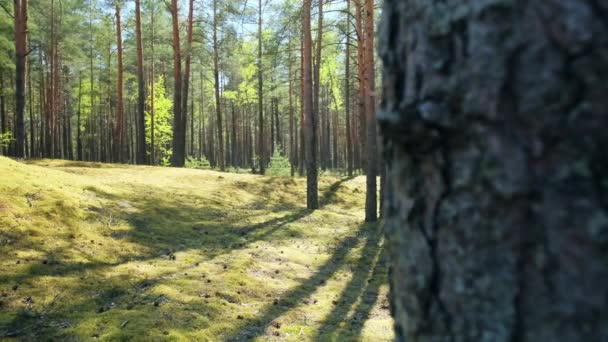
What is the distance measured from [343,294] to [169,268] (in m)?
2.44

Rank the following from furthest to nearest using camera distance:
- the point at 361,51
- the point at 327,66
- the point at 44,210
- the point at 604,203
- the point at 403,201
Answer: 1. the point at 327,66
2. the point at 361,51
3. the point at 44,210
4. the point at 403,201
5. the point at 604,203

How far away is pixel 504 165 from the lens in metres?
0.53

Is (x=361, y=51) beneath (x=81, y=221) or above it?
above

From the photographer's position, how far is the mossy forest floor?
4219 millimetres

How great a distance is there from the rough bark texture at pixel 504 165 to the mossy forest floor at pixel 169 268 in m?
3.84

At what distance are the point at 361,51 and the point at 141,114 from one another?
11.6 m

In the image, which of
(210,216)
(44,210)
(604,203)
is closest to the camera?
(604,203)

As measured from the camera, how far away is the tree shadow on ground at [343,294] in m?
4.53

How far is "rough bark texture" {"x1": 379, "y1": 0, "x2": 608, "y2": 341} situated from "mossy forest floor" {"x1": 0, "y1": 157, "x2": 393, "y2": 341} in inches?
151

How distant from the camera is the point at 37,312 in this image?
412cm

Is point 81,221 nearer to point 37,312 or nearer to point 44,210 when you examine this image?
point 44,210

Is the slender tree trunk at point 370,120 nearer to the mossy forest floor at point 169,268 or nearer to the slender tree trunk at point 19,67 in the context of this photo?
the mossy forest floor at point 169,268

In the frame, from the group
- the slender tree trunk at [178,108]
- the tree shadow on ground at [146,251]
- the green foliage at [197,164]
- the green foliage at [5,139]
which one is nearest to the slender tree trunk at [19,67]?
the green foliage at [5,139]

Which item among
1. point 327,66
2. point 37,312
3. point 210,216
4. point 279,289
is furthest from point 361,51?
point 327,66
